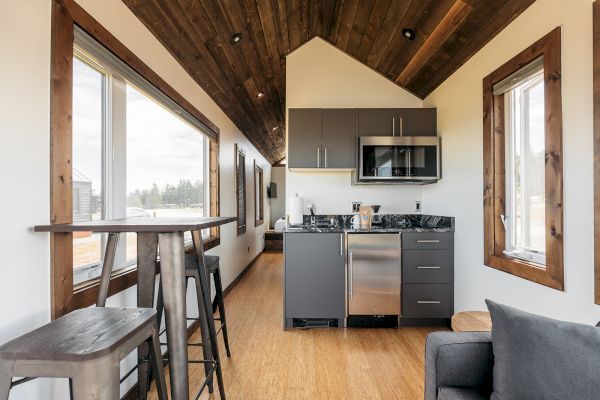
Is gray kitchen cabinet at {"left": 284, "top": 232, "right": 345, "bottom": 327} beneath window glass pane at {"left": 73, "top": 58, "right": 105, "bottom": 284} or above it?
beneath

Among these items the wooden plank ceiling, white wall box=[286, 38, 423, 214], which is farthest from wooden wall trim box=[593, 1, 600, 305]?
white wall box=[286, 38, 423, 214]

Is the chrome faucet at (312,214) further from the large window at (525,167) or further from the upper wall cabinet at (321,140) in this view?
the large window at (525,167)

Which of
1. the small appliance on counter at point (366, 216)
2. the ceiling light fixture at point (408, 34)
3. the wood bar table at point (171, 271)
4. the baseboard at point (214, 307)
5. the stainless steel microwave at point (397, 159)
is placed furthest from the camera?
the small appliance on counter at point (366, 216)

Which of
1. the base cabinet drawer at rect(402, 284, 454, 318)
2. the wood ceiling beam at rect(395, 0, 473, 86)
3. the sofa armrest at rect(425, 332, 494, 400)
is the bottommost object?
the base cabinet drawer at rect(402, 284, 454, 318)

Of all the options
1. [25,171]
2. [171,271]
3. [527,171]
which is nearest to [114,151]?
[25,171]

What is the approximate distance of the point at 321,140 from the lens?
3232 mm

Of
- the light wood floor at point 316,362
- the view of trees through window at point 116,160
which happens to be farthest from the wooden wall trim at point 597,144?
the view of trees through window at point 116,160

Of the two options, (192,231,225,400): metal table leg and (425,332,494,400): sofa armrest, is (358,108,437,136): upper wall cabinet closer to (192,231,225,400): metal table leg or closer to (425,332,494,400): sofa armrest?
(192,231,225,400): metal table leg

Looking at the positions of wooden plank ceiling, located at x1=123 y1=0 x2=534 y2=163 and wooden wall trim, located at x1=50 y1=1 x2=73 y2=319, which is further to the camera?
wooden plank ceiling, located at x1=123 y1=0 x2=534 y2=163

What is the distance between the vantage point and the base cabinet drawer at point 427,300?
295 centimetres

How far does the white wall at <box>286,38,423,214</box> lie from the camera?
3555 mm

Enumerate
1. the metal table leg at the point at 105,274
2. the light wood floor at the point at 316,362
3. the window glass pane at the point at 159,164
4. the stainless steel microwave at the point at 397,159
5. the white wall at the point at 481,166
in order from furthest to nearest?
the stainless steel microwave at the point at 397,159 → the window glass pane at the point at 159,164 → the light wood floor at the point at 316,362 → the white wall at the point at 481,166 → the metal table leg at the point at 105,274

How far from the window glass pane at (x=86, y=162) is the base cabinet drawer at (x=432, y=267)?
2535 millimetres

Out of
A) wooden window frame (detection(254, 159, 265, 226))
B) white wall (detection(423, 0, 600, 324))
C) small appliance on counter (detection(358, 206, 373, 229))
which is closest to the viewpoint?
white wall (detection(423, 0, 600, 324))
